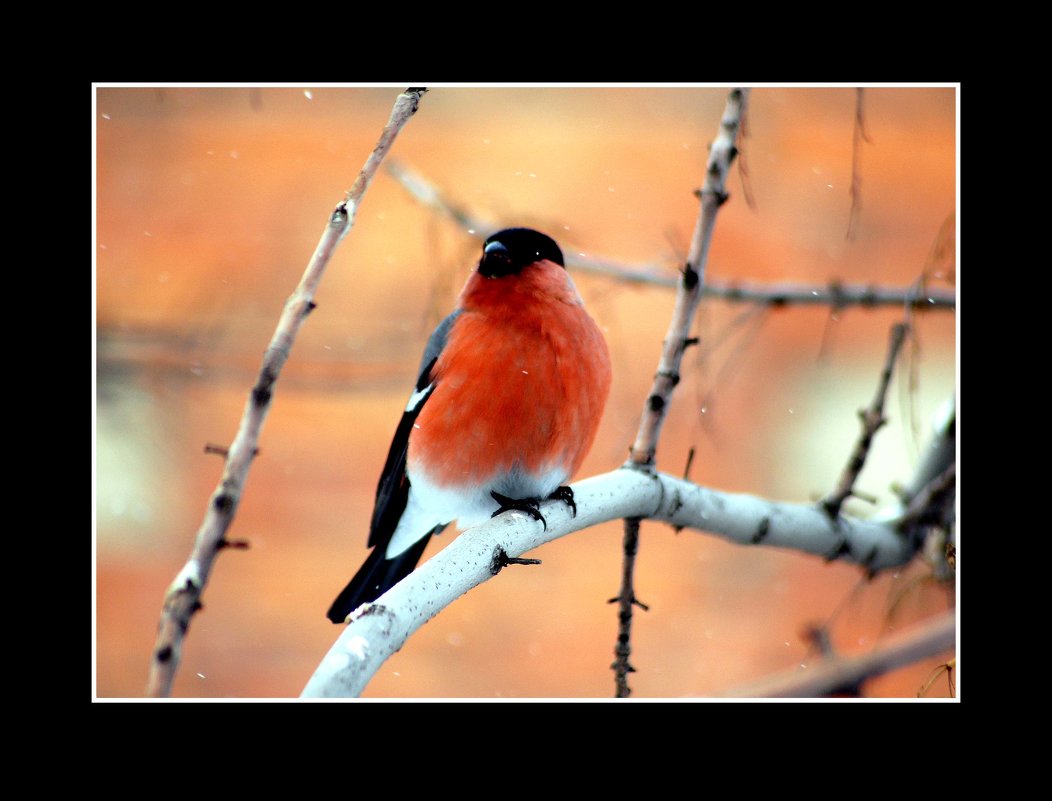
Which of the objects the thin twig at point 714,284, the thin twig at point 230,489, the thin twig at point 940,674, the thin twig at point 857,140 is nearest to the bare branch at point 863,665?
the thin twig at point 940,674

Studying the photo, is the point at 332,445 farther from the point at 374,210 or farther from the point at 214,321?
the point at 374,210

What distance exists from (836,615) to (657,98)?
876 mm

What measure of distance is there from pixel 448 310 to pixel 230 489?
83cm

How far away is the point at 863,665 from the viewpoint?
1193 mm

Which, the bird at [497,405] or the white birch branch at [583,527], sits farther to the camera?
the bird at [497,405]

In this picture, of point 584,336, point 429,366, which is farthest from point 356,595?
point 584,336

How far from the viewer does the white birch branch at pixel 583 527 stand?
82 centimetres

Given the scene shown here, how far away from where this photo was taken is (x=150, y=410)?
153 cm

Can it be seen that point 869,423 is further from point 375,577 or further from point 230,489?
point 230,489

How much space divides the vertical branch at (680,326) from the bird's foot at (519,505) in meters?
0.14

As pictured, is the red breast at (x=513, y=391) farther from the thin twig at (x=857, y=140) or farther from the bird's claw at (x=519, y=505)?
the thin twig at (x=857, y=140)

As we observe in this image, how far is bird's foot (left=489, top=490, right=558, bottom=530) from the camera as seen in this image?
48.8 inches

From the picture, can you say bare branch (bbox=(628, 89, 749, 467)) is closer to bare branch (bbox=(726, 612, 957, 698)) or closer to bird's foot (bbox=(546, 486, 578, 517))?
bird's foot (bbox=(546, 486, 578, 517))

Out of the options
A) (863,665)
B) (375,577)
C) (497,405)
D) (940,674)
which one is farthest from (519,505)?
(940,674)
